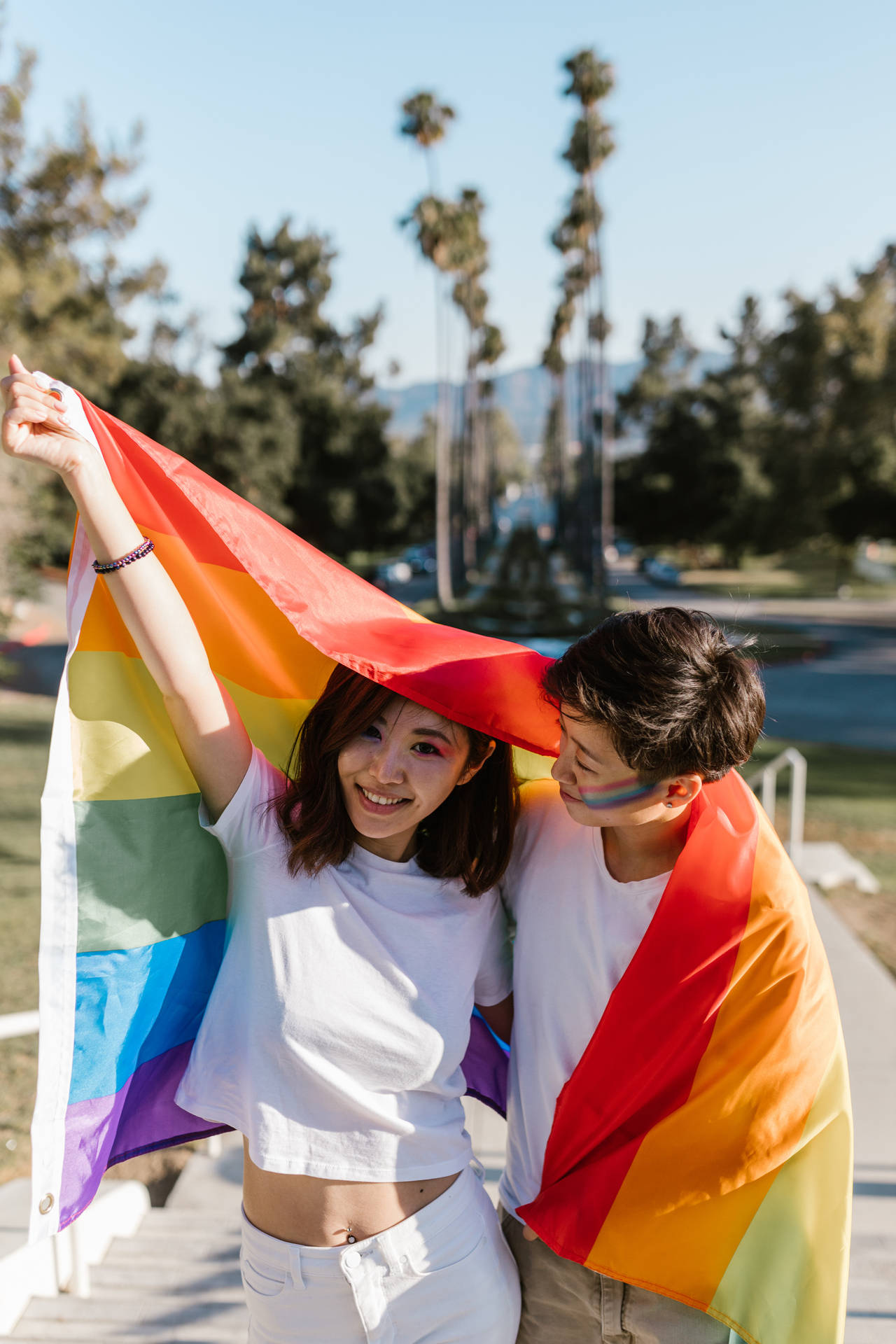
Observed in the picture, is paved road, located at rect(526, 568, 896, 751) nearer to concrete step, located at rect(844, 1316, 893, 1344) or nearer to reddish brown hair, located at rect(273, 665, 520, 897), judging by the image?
concrete step, located at rect(844, 1316, 893, 1344)

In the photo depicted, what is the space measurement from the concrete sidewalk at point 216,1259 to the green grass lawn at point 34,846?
98 cm

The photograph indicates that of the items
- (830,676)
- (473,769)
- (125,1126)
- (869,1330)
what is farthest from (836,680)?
(125,1126)

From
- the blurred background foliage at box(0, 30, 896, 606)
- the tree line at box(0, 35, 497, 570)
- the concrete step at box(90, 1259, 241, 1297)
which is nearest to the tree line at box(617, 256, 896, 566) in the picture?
the blurred background foliage at box(0, 30, 896, 606)

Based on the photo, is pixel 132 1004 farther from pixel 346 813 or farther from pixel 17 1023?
pixel 17 1023

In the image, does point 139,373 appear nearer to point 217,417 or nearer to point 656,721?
point 217,417

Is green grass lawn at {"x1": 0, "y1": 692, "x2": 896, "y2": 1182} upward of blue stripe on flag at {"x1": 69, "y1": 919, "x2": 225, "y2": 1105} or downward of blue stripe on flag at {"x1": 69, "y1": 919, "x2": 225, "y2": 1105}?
downward

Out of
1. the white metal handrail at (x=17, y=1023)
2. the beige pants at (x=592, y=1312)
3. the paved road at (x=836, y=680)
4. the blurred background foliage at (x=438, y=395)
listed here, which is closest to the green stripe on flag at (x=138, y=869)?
the beige pants at (x=592, y=1312)

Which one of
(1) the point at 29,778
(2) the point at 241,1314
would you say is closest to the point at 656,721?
(2) the point at 241,1314

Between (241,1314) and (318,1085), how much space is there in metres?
1.86

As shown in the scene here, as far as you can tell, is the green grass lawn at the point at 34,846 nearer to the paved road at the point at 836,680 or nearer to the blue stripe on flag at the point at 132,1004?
the paved road at the point at 836,680

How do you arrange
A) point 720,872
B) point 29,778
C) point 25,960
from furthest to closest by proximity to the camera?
1. point 29,778
2. point 25,960
3. point 720,872

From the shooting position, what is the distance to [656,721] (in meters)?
1.59

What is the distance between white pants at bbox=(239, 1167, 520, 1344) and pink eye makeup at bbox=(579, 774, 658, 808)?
0.77 m

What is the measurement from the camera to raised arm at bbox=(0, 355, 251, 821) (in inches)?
66.0
